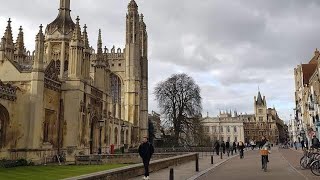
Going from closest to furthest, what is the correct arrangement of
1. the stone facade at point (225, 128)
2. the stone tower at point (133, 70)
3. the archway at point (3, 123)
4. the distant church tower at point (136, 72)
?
the archway at point (3, 123) < the stone tower at point (133, 70) < the distant church tower at point (136, 72) < the stone facade at point (225, 128)

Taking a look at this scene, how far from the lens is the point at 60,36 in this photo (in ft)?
121

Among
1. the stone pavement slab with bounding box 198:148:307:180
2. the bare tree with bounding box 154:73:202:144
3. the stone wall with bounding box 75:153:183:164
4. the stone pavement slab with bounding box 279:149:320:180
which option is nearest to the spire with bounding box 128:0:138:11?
the bare tree with bounding box 154:73:202:144

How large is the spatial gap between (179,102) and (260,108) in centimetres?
10240

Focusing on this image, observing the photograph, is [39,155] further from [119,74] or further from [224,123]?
[224,123]

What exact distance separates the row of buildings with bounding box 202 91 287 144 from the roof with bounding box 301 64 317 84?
53.0 meters

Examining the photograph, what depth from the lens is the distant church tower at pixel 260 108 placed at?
151750 mm

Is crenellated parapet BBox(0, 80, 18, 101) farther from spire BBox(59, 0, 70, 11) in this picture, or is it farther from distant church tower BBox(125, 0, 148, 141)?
distant church tower BBox(125, 0, 148, 141)

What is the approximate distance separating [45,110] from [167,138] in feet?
122

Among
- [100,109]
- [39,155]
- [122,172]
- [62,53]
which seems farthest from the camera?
[62,53]

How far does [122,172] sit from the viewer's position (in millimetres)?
13688

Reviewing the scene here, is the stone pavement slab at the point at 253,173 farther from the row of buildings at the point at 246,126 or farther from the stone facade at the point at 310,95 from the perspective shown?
the row of buildings at the point at 246,126

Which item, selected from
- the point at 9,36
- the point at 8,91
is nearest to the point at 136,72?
the point at 9,36

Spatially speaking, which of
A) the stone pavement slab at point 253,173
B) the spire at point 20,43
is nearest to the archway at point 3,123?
the stone pavement slab at point 253,173

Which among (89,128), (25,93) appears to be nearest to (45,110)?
(25,93)
